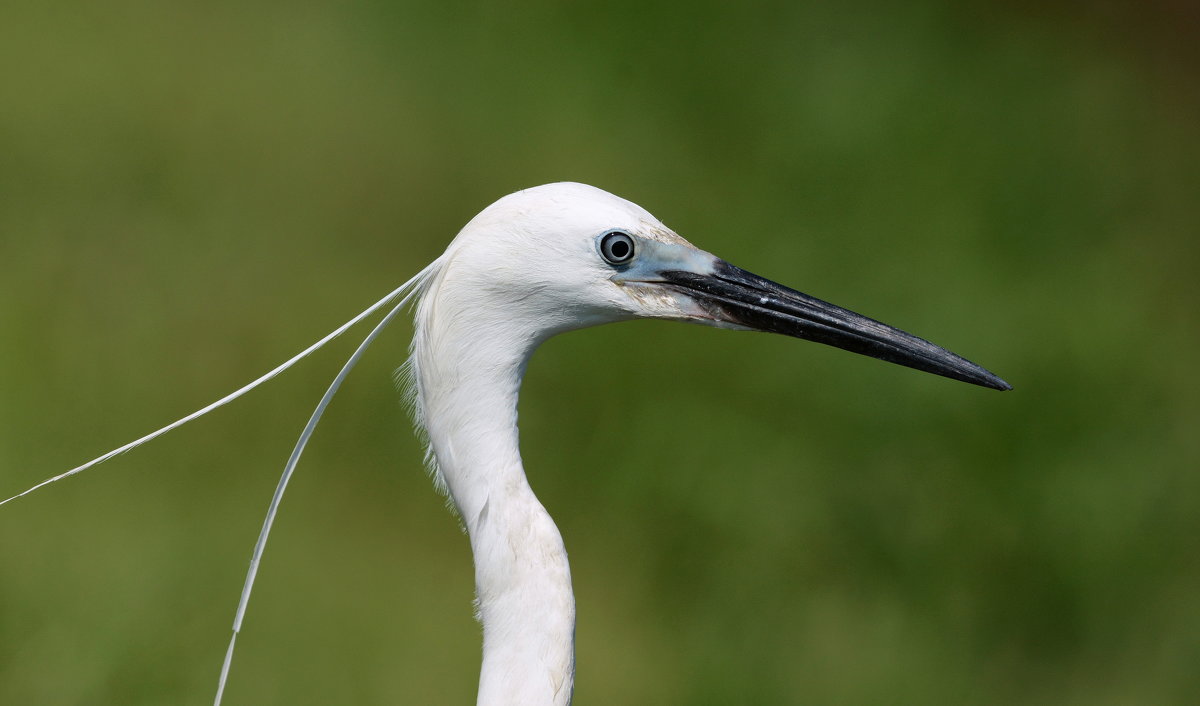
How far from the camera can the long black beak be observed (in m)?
1.35

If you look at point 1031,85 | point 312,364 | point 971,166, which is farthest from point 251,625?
point 1031,85

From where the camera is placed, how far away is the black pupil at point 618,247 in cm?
127

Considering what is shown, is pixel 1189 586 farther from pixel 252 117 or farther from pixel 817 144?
pixel 252 117

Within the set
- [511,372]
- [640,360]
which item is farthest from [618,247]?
[640,360]

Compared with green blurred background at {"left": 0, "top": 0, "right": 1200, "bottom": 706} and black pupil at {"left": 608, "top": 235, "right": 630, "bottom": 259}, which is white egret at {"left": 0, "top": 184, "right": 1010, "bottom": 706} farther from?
green blurred background at {"left": 0, "top": 0, "right": 1200, "bottom": 706}

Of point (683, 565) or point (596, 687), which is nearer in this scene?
point (596, 687)

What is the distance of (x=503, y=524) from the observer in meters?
1.26

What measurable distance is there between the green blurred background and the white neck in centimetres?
153

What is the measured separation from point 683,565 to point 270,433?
1.15 metres

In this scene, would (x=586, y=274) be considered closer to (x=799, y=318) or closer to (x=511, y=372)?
(x=511, y=372)

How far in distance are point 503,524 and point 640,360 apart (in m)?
2.15

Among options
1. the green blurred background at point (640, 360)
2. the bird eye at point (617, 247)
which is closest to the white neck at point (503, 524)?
the bird eye at point (617, 247)

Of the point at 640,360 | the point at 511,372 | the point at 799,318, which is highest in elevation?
the point at 799,318

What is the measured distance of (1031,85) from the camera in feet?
13.9
